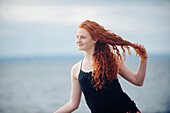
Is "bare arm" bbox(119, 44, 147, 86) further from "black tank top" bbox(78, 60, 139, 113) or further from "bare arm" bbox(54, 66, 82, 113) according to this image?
"bare arm" bbox(54, 66, 82, 113)

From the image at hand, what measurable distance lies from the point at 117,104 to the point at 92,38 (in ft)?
2.68

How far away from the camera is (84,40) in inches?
133

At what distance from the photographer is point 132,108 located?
339 centimetres

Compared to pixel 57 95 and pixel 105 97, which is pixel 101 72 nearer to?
pixel 105 97

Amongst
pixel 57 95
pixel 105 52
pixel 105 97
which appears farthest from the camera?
pixel 57 95

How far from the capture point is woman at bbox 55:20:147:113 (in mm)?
3309

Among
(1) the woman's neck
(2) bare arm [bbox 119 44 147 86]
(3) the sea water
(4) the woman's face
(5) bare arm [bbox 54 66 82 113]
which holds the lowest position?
(3) the sea water

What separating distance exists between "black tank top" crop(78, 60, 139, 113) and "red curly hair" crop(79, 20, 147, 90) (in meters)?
0.06

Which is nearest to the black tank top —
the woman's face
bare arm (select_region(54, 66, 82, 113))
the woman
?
the woman

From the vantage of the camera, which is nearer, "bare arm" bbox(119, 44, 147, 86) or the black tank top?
the black tank top

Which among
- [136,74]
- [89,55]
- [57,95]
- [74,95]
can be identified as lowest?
[57,95]

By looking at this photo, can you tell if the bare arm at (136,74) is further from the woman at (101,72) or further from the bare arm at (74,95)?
the bare arm at (74,95)

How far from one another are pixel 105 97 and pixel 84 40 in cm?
70

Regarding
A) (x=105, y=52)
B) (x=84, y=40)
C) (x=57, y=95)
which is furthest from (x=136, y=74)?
(x=57, y=95)
